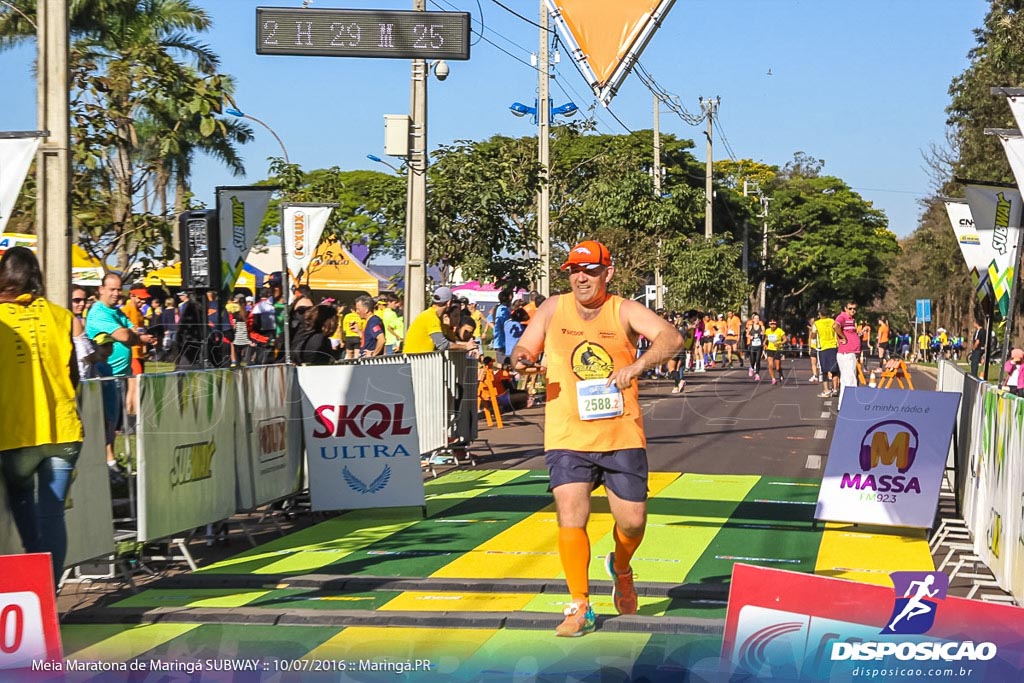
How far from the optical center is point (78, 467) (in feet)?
28.1

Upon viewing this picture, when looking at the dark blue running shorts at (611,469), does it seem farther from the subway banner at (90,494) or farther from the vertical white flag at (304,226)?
the vertical white flag at (304,226)

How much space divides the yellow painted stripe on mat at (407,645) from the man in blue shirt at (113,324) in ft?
22.1

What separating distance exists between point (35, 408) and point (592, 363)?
299 cm

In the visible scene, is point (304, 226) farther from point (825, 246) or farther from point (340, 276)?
point (825, 246)

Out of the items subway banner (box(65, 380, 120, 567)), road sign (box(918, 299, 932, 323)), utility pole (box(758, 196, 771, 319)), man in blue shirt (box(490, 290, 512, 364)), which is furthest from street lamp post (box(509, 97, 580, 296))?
utility pole (box(758, 196, 771, 319))

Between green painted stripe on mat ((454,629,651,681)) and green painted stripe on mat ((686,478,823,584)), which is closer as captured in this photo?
green painted stripe on mat ((454,629,651,681))

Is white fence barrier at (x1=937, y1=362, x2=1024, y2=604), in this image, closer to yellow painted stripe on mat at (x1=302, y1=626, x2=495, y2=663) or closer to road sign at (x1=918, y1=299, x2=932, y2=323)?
yellow painted stripe on mat at (x1=302, y1=626, x2=495, y2=663)

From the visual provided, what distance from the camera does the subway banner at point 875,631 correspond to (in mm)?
4633

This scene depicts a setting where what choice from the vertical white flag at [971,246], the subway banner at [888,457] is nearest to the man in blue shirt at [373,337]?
the vertical white flag at [971,246]


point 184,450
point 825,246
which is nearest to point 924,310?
point 825,246

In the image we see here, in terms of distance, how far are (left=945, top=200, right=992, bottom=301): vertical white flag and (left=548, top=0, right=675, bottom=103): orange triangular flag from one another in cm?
313

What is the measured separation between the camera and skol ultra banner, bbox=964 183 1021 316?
37.9 ft

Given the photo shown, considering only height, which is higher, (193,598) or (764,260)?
(764,260)

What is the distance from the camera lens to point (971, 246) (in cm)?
1262
